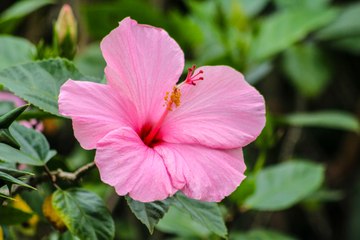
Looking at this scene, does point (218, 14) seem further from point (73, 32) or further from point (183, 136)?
point (183, 136)

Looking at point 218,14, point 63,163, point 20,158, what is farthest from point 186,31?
point 20,158

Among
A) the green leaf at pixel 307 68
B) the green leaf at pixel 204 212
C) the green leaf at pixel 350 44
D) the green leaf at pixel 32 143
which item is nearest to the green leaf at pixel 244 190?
the green leaf at pixel 204 212

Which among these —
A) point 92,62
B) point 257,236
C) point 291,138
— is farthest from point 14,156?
point 291,138

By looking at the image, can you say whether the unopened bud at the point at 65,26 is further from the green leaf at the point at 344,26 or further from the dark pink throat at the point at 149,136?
the green leaf at the point at 344,26

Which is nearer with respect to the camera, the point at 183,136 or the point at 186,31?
the point at 183,136

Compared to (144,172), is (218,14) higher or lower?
lower

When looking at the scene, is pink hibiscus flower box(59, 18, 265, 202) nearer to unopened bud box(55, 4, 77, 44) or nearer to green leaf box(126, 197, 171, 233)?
green leaf box(126, 197, 171, 233)

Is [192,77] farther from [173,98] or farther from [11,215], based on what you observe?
[11,215]
